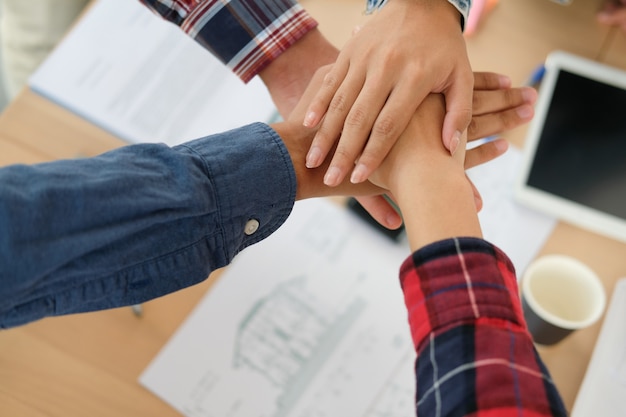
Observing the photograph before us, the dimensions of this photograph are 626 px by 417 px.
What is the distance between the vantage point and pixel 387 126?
0.67 metres

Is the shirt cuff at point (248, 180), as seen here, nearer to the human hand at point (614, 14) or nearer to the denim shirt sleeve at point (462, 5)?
the denim shirt sleeve at point (462, 5)

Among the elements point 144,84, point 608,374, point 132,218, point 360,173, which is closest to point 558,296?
point 608,374

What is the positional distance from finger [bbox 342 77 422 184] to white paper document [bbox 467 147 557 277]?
0.85ft

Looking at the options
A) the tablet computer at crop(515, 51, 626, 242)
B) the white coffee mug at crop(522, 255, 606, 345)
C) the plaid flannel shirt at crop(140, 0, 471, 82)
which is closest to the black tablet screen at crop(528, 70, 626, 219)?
the tablet computer at crop(515, 51, 626, 242)

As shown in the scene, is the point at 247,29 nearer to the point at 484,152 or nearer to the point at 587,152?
the point at 484,152

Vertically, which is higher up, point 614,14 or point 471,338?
point 471,338

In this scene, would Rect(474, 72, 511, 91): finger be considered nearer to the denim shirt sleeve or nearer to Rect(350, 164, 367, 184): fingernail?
the denim shirt sleeve

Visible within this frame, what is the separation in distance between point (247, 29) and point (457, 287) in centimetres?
47

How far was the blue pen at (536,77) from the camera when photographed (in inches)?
36.2

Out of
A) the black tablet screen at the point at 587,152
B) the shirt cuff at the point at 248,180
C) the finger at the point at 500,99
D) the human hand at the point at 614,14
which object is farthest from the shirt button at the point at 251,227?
the human hand at the point at 614,14

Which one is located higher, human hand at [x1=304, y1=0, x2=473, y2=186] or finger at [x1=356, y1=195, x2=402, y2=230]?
human hand at [x1=304, y1=0, x2=473, y2=186]

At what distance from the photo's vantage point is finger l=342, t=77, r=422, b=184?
659mm

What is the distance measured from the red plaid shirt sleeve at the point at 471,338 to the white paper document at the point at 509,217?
32cm

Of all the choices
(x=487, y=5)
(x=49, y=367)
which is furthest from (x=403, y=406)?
(x=487, y=5)
